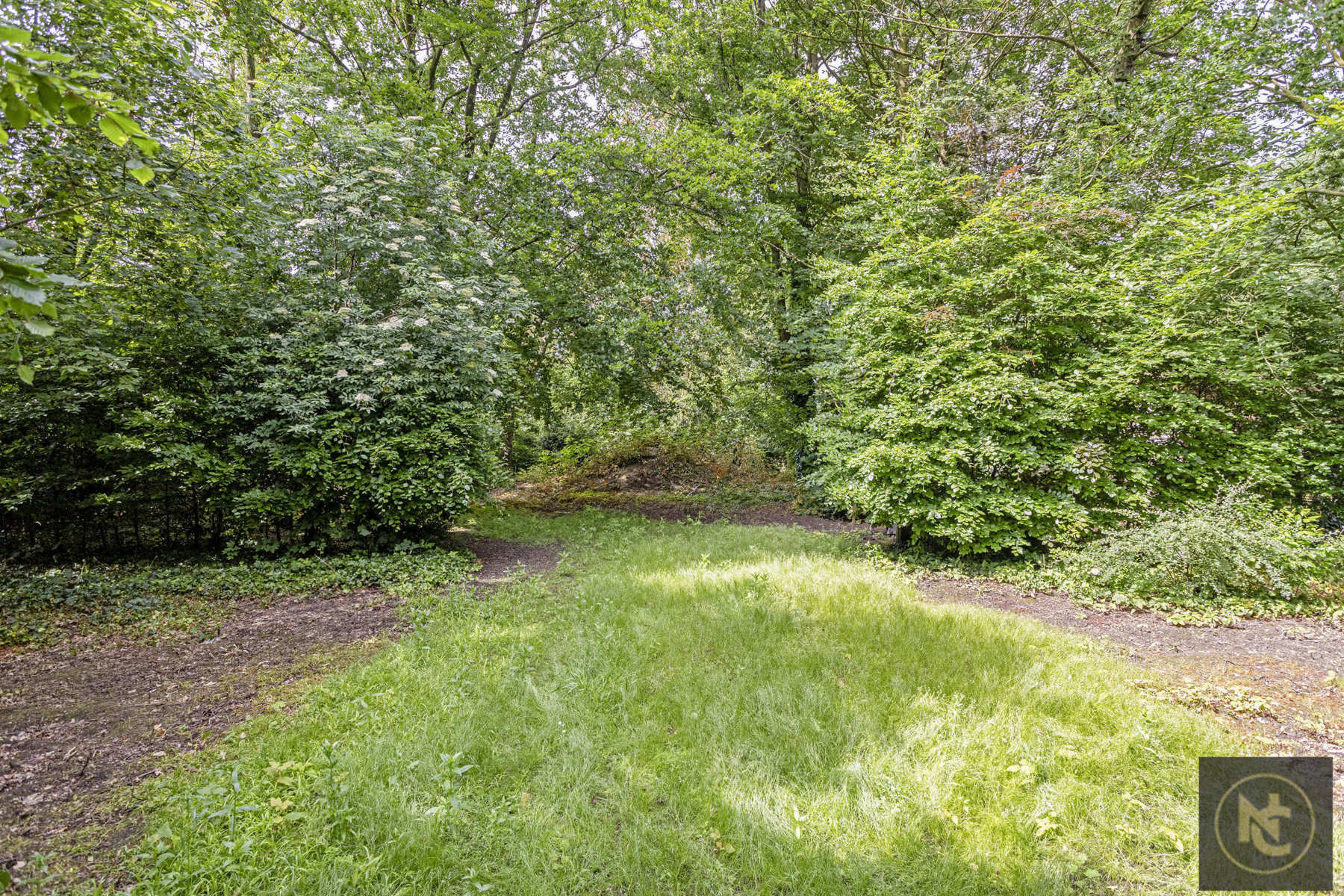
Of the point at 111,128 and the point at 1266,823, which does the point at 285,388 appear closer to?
the point at 111,128

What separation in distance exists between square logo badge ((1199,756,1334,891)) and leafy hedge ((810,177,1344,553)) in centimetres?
356

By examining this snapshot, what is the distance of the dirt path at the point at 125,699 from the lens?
2.34m

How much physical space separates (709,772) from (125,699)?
3.90m

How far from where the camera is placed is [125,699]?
134 inches

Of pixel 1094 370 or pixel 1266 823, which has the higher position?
pixel 1094 370

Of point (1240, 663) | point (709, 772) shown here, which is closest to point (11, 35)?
A: point (709, 772)

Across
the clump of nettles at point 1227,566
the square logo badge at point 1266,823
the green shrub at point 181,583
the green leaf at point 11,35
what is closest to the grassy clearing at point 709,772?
the square logo badge at point 1266,823

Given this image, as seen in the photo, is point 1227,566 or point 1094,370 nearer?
point 1227,566

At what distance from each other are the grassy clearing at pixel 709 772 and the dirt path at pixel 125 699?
32cm

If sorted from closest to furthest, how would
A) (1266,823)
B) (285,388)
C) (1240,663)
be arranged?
(1266,823)
(1240,663)
(285,388)

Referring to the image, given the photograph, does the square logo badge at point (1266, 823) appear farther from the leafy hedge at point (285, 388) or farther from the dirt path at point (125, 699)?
the leafy hedge at point (285, 388)

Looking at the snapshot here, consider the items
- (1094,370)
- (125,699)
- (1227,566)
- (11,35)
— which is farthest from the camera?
(1094,370)

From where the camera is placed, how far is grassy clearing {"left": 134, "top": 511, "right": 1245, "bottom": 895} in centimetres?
214

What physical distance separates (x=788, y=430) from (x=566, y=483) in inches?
248
